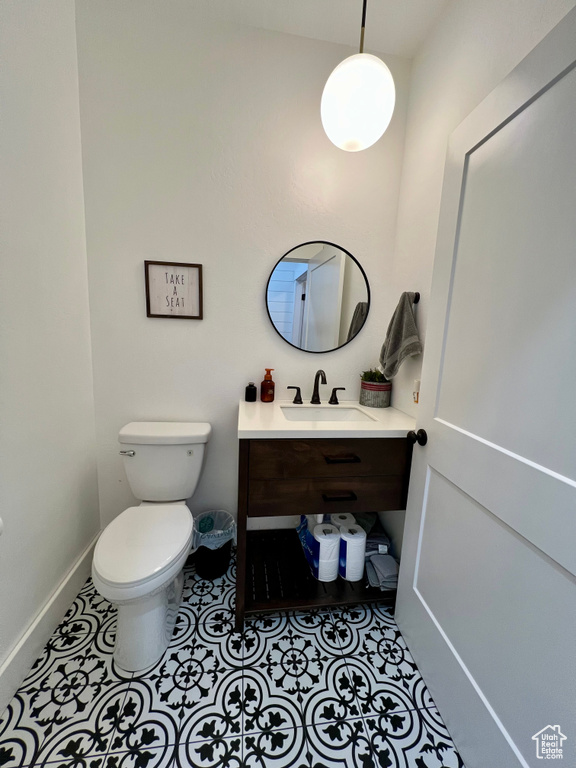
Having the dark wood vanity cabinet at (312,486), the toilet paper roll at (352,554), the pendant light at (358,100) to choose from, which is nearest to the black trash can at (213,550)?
the dark wood vanity cabinet at (312,486)

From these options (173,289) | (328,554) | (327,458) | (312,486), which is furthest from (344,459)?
(173,289)

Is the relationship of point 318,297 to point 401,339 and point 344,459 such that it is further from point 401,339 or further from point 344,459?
point 344,459

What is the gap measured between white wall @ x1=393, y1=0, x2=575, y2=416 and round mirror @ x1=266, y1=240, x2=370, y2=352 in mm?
257

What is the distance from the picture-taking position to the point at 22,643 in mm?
1114

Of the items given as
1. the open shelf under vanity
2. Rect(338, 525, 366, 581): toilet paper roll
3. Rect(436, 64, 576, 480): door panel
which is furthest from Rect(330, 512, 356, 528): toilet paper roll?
Rect(436, 64, 576, 480): door panel

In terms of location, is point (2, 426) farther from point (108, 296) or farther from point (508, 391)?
Result: point (508, 391)

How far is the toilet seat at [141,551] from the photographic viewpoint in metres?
1.03

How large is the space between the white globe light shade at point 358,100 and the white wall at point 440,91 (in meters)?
0.36

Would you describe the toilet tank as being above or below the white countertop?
below

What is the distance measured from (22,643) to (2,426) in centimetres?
80

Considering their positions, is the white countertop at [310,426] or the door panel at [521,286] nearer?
the door panel at [521,286]

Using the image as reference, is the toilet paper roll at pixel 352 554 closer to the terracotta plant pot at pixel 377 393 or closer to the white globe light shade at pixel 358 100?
the terracotta plant pot at pixel 377 393

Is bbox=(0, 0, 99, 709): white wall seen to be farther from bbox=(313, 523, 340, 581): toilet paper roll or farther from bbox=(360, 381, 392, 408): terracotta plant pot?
bbox=(360, 381, 392, 408): terracotta plant pot

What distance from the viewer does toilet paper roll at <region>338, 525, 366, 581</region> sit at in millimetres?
1474
